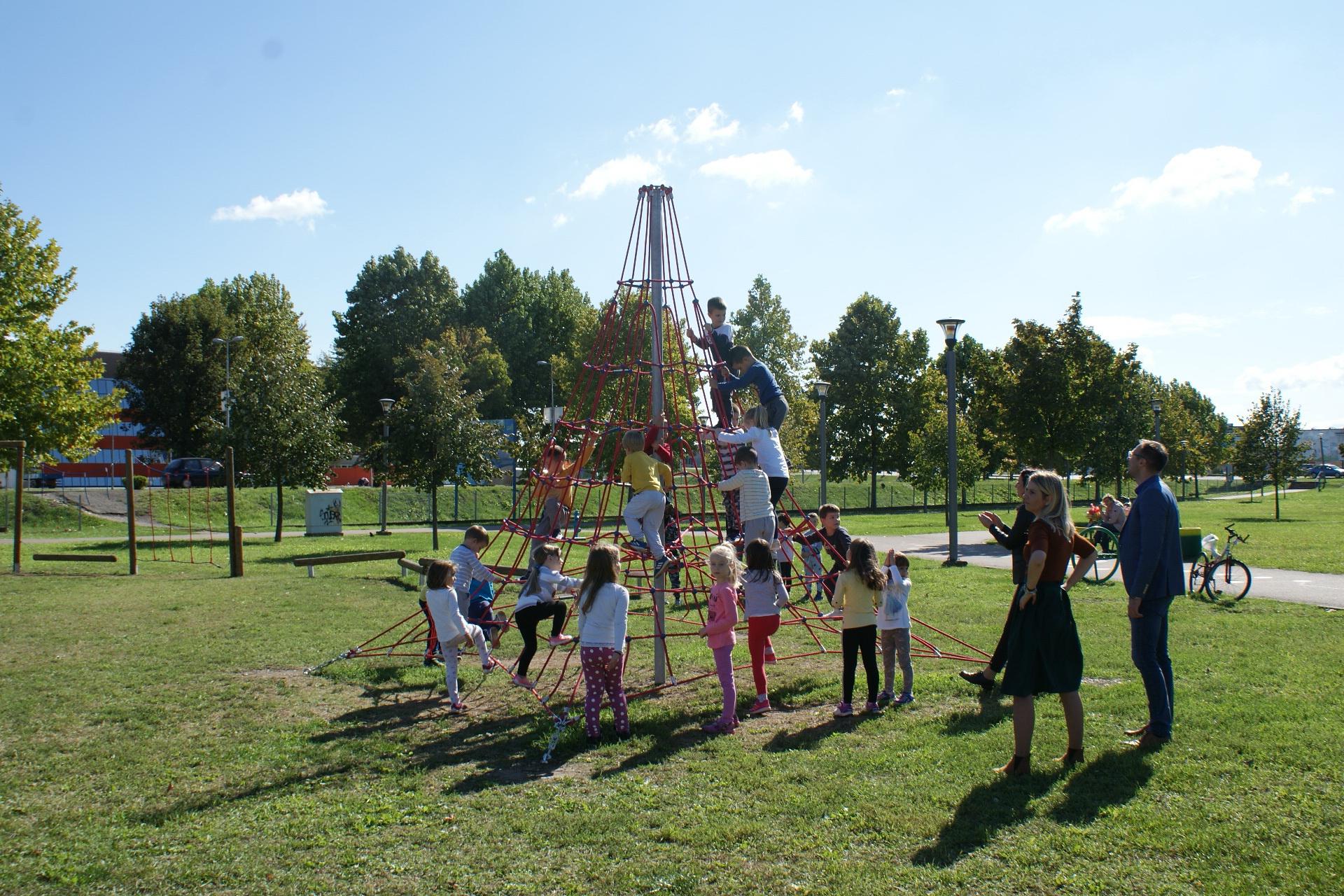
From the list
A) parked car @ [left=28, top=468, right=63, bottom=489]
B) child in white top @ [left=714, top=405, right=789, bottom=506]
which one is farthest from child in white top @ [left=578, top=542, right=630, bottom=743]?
parked car @ [left=28, top=468, right=63, bottom=489]

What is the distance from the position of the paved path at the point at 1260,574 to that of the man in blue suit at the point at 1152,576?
23.7ft

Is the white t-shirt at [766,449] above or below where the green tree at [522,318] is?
below

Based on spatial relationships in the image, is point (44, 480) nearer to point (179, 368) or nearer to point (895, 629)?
point (179, 368)

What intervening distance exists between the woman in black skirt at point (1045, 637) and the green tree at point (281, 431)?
73.3 feet

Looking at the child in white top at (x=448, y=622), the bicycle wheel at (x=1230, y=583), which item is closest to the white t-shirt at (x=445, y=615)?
the child in white top at (x=448, y=622)

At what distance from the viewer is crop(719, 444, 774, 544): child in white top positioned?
23.6 feet

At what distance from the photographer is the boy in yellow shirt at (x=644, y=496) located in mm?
6980

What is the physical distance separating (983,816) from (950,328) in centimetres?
1341

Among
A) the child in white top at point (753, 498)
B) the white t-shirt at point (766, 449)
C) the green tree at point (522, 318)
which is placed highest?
the green tree at point (522, 318)

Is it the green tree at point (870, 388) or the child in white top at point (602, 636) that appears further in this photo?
the green tree at point (870, 388)

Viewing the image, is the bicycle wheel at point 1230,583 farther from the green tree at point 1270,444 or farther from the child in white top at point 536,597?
the green tree at point 1270,444

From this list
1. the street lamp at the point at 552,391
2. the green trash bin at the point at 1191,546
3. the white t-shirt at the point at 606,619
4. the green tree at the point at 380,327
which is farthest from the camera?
the green tree at the point at 380,327

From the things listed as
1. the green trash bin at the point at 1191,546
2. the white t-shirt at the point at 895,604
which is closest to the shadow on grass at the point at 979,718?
the white t-shirt at the point at 895,604

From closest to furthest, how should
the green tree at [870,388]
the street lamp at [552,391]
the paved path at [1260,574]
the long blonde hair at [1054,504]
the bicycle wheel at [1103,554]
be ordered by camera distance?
the long blonde hair at [1054,504]
the paved path at [1260,574]
the bicycle wheel at [1103,554]
the street lamp at [552,391]
the green tree at [870,388]
